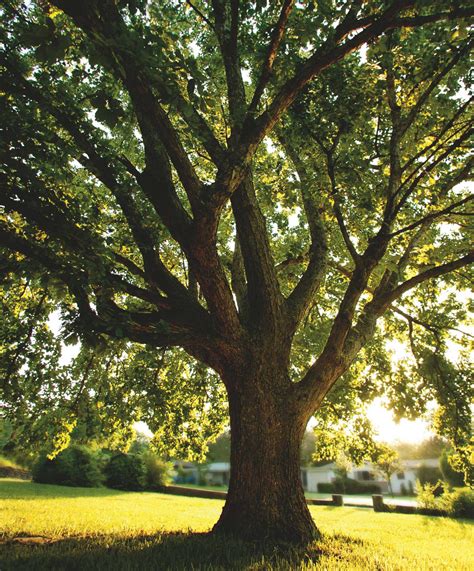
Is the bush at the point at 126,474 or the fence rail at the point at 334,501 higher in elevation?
the bush at the point at 126,474

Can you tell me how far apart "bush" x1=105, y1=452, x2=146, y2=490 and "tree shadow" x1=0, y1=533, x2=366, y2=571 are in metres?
29.5

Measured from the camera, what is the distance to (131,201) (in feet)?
22.0

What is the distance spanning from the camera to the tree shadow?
14.0ft

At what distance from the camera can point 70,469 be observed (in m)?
29.7

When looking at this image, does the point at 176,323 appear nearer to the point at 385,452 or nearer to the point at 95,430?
the point at 95,430

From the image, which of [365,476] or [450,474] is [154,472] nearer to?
[450,474]

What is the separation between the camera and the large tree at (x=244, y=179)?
4.94 meters

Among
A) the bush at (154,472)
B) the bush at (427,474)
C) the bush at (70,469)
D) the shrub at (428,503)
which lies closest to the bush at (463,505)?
→ the shrub at (428,503)

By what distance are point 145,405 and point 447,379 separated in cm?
834

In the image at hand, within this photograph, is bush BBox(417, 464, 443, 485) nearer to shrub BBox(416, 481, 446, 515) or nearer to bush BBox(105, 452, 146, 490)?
shrub BBox(416, 481, 446, 515)

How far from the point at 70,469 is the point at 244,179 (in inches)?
1219

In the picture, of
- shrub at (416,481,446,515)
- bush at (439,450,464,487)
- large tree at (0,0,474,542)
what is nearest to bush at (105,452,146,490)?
shrub at (416,481,446,515)

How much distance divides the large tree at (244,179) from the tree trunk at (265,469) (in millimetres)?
27

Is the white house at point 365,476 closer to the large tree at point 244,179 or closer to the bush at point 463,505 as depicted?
the bush at point 463,505
